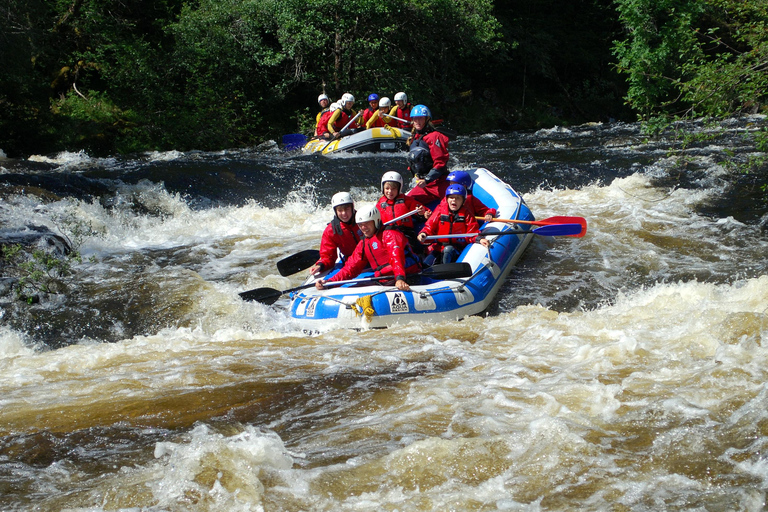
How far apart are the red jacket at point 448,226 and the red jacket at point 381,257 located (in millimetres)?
670

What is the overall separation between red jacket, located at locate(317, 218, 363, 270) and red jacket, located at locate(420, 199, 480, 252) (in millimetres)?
A: 810

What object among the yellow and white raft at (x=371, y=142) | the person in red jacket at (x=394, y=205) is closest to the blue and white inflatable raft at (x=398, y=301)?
the person in red jacket at (x=394, y=205)

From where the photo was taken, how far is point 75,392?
13.3ft

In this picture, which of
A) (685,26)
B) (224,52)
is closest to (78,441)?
(685,26)

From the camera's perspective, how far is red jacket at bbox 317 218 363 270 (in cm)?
601

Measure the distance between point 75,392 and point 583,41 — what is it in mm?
22454

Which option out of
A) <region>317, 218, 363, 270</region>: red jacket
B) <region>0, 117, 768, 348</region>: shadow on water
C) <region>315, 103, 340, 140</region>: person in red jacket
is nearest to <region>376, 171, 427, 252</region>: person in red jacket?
<region>317, 218, 363, 270</region>: red jacket

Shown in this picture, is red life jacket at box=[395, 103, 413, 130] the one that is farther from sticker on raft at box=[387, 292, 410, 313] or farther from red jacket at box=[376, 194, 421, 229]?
sticker on raft at box=[387, 292, 410, 313]

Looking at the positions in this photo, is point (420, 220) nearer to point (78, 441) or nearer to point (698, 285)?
point (698, 285)

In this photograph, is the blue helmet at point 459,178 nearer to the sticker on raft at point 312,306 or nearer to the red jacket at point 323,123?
the sticker on raft at point 312,306

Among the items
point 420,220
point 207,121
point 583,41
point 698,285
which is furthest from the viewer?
point 583,41

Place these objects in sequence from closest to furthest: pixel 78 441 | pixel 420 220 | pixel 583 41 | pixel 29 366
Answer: pixel 78 441 → pixel 29 366 → pixel 420 220 → pixel 583 41

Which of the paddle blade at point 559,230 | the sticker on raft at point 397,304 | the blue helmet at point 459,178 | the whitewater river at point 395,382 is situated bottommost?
the whitewater river at point 395,382

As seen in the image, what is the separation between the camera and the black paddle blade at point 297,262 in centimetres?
633
